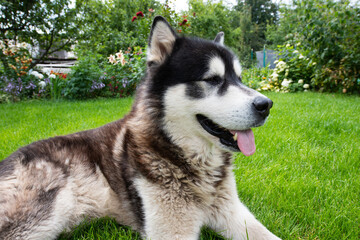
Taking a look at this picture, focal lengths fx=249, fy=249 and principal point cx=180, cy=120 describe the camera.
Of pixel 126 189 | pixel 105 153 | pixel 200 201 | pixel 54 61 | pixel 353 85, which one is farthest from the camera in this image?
pixel 54 61

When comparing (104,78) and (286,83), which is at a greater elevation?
(286,83)

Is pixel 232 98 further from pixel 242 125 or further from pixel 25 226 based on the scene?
pixel 25 226

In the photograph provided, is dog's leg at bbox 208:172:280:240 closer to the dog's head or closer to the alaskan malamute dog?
the alaskan malamute dog

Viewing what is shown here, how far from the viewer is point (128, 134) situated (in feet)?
6.88

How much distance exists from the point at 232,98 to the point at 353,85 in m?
7.90

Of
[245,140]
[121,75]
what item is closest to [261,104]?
[245,140]

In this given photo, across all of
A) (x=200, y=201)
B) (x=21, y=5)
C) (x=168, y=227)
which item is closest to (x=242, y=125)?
(x=200, y=201)

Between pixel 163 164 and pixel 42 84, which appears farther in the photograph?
pixel 42 84

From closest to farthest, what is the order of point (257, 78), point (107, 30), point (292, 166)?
point (292, 166) → point (257, 78) → point (107, 30)

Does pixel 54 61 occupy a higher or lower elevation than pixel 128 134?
lower

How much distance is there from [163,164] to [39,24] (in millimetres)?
8634

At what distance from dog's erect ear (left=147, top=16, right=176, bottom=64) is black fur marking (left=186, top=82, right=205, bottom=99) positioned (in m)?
0.37

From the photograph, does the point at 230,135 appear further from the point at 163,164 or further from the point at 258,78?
the point at 258,78

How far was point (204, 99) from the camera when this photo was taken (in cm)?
186
